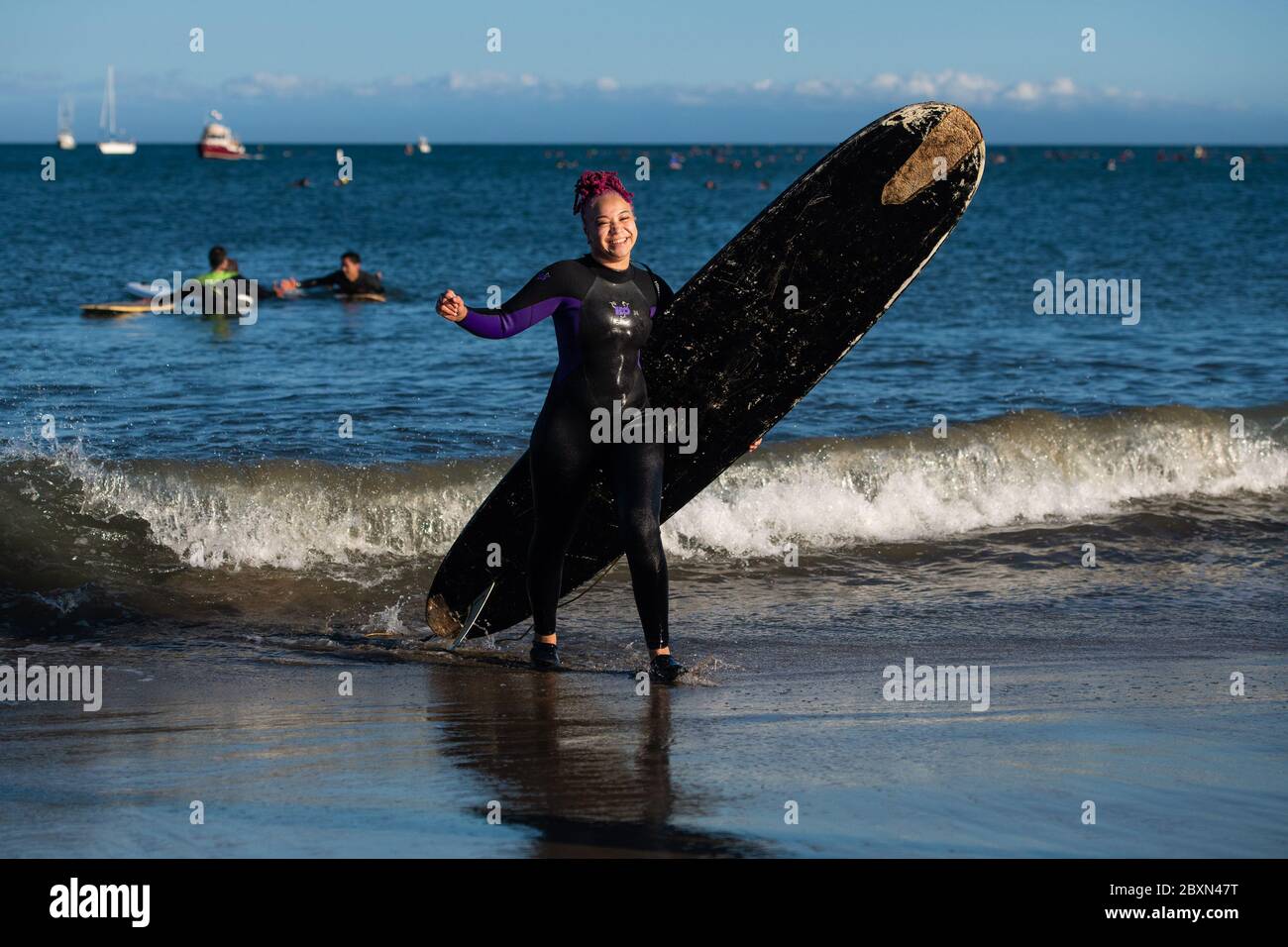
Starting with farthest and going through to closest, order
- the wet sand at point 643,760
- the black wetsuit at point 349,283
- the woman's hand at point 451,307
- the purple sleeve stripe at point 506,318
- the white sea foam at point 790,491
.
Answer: the black wetsuit at point 349,283
the white sea foam at point 790,491
the purple sleeve stripe at point 506,318
the woman's hand at point 451,307
the wet sand at point 643,760

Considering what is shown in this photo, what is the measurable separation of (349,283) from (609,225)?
14682 mm

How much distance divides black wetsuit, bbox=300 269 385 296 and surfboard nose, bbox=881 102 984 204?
13972mm

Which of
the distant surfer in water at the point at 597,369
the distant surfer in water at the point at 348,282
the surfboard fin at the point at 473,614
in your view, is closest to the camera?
the distant surfer in water at the point at 597,369

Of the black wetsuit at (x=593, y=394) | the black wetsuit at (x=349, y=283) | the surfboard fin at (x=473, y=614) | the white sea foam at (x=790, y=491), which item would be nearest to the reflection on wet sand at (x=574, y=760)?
the surfboard fin at (x=473, y=614)

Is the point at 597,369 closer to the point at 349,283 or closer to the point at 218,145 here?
the point at 349,283

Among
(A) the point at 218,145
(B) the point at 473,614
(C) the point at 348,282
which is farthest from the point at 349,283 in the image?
(A) the point at 218,145

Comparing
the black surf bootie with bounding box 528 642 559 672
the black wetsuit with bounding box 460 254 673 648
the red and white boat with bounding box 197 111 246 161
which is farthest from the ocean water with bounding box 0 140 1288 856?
the red and white boat with bounding box 197 111 246 161

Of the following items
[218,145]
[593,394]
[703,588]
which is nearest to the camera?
[593,394]

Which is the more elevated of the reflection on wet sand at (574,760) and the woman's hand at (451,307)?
the woman's hand at (451,307)

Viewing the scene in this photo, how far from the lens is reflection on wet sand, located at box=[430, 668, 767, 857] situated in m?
3.39

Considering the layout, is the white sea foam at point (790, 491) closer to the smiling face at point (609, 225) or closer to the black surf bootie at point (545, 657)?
the black surf bootie at point (545, 657)

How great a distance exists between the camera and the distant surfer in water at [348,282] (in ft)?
60.8

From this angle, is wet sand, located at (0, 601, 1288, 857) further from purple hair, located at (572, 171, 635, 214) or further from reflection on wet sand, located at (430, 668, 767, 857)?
purple hair, located at (572, 171, 635, 214)

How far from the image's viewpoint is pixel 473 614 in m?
5.77
